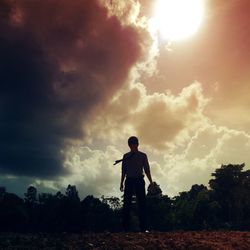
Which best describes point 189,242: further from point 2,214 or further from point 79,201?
point 79,201

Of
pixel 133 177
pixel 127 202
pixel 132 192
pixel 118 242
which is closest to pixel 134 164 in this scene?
pixel 133 177

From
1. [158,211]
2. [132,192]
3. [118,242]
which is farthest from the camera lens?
[158,211]

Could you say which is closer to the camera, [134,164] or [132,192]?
[134,164]

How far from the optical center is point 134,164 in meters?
14.5

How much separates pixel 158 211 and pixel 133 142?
10496 centimetres

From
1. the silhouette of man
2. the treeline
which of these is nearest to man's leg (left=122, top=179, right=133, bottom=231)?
the silhouette of man

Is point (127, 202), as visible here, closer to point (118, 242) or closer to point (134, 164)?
point (134, 164)

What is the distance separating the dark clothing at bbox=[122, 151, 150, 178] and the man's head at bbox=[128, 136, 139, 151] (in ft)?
0.57

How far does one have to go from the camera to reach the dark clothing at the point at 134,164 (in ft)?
47.8

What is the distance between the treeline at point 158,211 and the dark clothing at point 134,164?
8353cm

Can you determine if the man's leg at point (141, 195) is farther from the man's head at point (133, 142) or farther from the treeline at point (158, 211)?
the treeline at point (158, 211)

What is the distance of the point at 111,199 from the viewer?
12781cm

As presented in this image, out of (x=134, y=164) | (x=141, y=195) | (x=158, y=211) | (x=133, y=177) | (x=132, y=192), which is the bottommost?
(x=141, y=195)

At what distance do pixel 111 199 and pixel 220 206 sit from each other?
117ft
